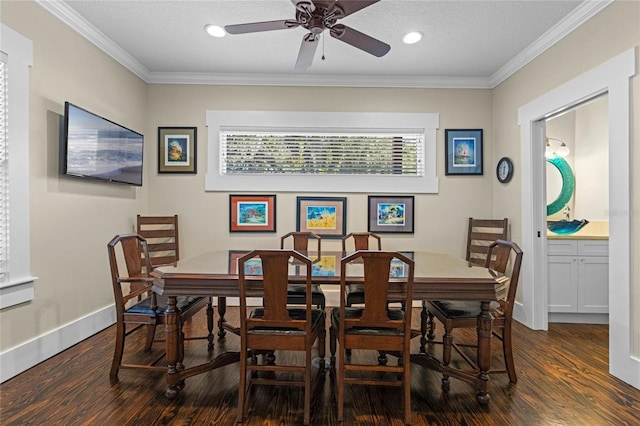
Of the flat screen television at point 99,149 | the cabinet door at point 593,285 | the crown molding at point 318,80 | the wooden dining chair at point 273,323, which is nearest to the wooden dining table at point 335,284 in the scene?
the wooden dining chair at point 273,323

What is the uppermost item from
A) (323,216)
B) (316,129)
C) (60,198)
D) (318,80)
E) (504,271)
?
(318,80)

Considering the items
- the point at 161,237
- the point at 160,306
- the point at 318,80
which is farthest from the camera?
the point at 318,80

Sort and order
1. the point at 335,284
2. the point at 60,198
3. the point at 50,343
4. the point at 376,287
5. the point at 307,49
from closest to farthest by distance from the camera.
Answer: the point at 376,287 → the point at 335,284 → the point at 307,49 → the point at 50,343 → the point at 60,198

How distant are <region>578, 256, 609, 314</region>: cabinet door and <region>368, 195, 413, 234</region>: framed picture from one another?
1741mm

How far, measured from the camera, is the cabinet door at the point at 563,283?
3.45 m

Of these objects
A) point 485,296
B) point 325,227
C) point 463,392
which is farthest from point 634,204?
point 325,227

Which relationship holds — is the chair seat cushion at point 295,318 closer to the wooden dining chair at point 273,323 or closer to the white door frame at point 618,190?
the wooden dining chair at point 273,323

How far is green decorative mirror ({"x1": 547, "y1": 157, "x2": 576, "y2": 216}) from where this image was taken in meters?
4.10

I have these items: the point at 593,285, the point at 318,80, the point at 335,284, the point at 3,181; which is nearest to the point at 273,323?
the point at 335,284

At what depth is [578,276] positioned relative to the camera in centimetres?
344

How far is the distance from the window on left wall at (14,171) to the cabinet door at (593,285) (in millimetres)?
4789

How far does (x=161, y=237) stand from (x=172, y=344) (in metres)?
2.08

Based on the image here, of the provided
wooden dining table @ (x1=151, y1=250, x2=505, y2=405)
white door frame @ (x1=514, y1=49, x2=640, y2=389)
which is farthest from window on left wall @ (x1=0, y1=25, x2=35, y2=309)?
white door frame @ (x1=514, y1=49, x2=640, y2=389)

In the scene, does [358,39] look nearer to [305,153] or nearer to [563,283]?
[305,153]
